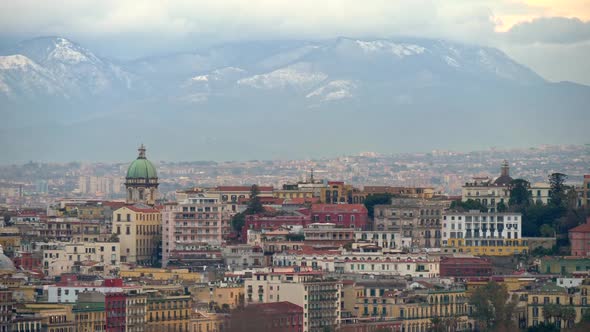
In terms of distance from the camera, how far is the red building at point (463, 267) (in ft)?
333

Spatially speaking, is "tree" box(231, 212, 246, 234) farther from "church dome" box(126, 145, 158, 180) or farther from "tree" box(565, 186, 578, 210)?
"tree" box(565, 186, 578, 210)

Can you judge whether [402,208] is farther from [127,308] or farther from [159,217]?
[127,308]

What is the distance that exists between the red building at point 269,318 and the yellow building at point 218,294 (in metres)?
2.81

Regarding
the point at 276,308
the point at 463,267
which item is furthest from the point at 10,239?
the point at 276,308

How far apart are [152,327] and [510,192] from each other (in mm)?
41330

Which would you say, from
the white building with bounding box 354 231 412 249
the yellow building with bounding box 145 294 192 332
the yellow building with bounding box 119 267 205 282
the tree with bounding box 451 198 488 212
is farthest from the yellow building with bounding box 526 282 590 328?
the tree with bounding box 451 198 488 212

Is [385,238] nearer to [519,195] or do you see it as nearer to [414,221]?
[414,221]

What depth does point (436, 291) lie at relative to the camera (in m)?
93.0

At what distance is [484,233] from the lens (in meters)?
112

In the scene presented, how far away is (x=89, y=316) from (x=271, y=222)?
111 feet

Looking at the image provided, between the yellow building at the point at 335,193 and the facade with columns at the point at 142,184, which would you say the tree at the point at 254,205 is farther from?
the facade with columns at the point at 142,184

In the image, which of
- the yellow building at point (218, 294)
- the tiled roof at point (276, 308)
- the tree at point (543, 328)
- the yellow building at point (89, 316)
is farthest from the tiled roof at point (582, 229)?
the yellow building at point (89, 316)

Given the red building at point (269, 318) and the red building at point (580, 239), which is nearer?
the red building at point (269, 318)

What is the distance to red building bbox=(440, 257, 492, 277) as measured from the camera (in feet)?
333
